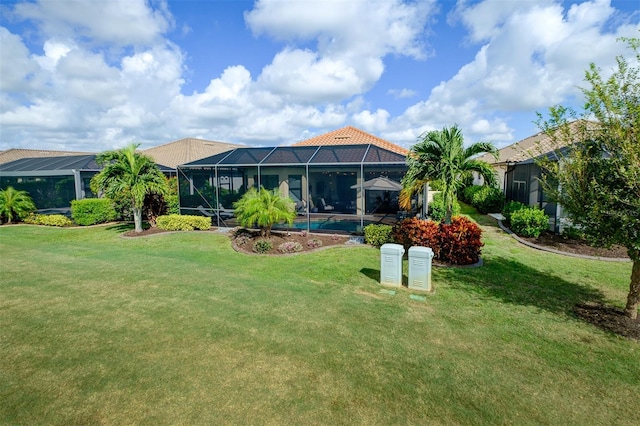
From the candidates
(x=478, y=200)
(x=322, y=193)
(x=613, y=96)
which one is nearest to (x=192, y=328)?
(x=613, y=96)

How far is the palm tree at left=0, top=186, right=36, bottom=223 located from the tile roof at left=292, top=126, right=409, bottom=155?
16583 millimetres

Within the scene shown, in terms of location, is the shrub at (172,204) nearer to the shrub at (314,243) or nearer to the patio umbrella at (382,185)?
the shrub at (314,243)

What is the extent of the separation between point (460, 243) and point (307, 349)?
20.6 feet

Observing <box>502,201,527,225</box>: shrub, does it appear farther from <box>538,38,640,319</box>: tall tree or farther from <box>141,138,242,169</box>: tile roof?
<box>141,138,242,169</box>: tile roof

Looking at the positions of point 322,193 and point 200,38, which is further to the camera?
point 322,193

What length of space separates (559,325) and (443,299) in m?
1.93

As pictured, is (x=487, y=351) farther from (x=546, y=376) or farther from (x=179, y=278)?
(x=179, y=278)

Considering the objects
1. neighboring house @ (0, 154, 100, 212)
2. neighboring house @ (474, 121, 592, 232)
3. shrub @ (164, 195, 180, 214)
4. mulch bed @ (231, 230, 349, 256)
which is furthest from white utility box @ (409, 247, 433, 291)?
neighboring house @ (0, 154, 100, 212)

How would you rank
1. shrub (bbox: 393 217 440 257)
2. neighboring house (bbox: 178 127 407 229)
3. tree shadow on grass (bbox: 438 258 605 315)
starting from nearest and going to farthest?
tree shadow on grass (bbox: 438 258 605 315) < shrub (bbox: 393 217 440 257) < neighboring house (bbox: 178 127 407 229)

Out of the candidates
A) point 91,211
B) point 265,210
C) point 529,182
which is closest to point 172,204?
point 91,211

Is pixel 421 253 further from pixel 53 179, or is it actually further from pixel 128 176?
pixel 53 179

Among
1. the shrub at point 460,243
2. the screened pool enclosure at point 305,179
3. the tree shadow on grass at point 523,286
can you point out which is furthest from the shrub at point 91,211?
the tree shadow on grass at point 523,286

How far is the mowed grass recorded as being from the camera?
3557 millimetres

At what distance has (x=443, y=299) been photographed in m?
6.83
